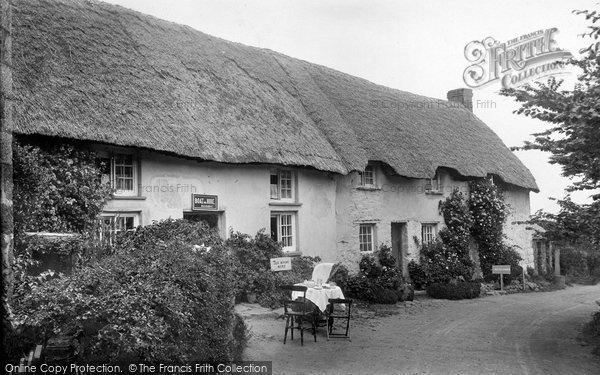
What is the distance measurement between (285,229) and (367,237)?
3409mm

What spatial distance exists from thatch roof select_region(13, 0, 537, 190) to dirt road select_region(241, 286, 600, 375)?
4.46m

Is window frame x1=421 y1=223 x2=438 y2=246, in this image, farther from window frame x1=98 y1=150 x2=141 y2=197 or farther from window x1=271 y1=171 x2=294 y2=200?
window frame x1=98 y1=150 x2=141 y2=197

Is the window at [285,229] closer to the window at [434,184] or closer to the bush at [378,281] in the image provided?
the bush at [378,281]

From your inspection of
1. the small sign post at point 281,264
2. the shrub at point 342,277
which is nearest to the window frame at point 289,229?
the shrub at point 342,277

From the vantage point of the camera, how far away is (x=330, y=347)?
30.9 feet

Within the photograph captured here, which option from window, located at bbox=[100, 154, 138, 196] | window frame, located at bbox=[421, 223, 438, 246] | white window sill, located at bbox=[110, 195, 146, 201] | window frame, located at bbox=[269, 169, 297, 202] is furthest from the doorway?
window, located at bbox=[100, 154, 138, 196]

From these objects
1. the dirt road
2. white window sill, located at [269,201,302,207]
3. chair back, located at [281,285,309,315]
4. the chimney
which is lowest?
the dirt road

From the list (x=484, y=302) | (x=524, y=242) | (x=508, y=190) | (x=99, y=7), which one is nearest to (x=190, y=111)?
(x=99, y=7)

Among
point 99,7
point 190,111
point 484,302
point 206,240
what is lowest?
point 484,302

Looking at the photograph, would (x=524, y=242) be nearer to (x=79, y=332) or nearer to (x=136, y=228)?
(x=136, y=228)

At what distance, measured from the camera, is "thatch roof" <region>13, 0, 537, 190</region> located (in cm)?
1073

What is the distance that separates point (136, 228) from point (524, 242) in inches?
729

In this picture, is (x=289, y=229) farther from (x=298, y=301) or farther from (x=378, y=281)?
(x=298, y=301)

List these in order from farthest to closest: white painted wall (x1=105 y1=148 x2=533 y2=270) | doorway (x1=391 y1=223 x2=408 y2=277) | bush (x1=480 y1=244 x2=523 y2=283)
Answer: bush (x1=480 y1=244 x2=523 y2=283) → doorway (x1=391 y1=223 x2=408 y2=277) → white painted wall (x1=105 y1=148 x2=533 y2=270)
